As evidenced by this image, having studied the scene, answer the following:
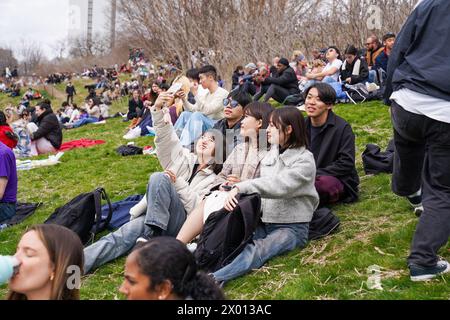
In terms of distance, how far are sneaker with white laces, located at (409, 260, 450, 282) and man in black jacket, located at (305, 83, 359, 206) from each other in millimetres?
1718

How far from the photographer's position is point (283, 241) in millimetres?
4441

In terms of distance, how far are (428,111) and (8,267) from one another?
2.68m

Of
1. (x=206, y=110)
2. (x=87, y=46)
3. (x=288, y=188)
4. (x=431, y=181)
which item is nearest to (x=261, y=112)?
(x=288, y=188)

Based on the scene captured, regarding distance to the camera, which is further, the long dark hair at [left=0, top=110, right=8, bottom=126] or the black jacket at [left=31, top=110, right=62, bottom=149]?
the black jacket at [left=31, top=110, right=62, bottom=149]

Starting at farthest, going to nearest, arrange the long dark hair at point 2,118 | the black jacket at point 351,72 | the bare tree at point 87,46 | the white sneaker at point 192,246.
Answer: the bare tree at point 87,46 → the black jacket at point 351,72 → the long dark hair at point 2,118 → the white sneaker at point 192,246

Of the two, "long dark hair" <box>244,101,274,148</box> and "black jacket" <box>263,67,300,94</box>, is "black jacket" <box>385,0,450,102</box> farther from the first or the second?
"black jacket" <box>263,67,300,94</box>

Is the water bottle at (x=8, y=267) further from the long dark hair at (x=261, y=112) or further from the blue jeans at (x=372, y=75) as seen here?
the blue jeans at (x=372, y=75)

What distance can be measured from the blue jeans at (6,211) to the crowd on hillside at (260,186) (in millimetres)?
16

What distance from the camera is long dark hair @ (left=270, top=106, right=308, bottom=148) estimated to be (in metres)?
4.60

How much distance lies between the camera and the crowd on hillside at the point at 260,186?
2.72 m

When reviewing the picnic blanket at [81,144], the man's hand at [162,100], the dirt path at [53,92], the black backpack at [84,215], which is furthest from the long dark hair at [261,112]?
the dirt path at [53,92]

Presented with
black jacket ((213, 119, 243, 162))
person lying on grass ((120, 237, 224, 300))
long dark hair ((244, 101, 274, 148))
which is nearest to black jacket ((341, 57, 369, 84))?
black jacket ((213, 119, 243, 162))

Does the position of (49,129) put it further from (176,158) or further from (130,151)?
(176,158)
